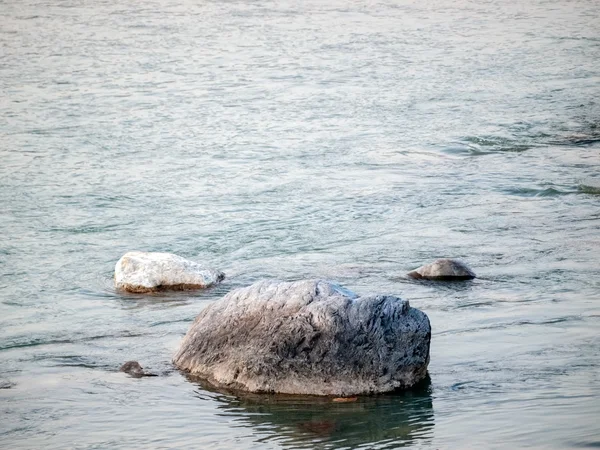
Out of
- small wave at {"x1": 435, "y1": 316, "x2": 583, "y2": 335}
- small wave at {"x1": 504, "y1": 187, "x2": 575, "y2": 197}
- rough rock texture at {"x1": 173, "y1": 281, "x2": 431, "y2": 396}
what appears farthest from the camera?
small wave at {"x1": 504, "y1": 187, "x2": 575, "y2": 197}

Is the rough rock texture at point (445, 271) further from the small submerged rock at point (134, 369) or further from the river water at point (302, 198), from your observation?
the small submerged rock at point (134, 369)

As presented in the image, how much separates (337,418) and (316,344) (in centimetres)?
54

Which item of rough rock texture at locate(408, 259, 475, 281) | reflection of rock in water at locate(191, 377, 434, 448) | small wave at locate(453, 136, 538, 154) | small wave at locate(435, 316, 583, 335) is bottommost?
reflection of rock in water at locate(191, 377, 434, 448)

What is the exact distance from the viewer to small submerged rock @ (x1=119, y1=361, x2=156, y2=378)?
291 inches

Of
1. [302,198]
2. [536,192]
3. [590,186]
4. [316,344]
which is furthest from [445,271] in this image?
[590,186]

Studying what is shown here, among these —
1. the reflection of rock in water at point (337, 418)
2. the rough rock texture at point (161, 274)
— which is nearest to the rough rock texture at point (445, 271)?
the rough rock texture at point (161, 274)

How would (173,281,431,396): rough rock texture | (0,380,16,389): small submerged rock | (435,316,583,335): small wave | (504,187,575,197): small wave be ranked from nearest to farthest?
(173,281,431,396): rough rock texture
(0,380,16,389): small submerged rock
(435,316,583,335): small wave
(504,187,575,197): small wave

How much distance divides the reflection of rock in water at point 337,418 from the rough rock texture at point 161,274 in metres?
2.36

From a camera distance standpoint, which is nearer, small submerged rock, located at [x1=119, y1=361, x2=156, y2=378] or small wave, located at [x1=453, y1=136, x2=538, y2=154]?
small submerged rock, located at [x1=119, y1=361, x2=156, y2=378]

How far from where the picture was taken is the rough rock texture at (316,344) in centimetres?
697

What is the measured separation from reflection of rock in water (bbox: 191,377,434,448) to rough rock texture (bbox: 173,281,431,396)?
0.32ft

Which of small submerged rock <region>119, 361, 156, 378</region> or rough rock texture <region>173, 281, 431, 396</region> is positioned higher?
rough rock texture <region>173, 281, 431, 396</region>

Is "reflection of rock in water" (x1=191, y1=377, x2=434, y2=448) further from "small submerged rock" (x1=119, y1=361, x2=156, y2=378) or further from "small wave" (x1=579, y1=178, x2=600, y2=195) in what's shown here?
"small wave" (x1=579, y1=178, x2=600, y2=195)

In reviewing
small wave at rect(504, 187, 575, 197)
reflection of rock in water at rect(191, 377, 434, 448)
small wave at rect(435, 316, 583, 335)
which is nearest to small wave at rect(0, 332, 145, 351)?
reflection of rock in water at rect(191, 377, 434, 448)
